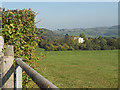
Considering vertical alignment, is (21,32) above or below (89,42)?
above

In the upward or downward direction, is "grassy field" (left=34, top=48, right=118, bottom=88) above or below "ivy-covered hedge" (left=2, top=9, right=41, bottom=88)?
below

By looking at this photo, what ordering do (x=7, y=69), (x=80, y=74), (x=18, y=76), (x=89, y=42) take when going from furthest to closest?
(x=89, y=42) < (x=80, y=74) < (x=7, y=69) < (x=18, y=76)

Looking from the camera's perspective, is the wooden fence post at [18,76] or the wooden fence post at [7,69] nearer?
the wooden fence post at [18,76]

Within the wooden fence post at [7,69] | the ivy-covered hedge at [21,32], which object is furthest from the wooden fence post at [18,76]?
the ivy-covered hedge at [21,32]

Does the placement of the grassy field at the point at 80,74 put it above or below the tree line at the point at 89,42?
below

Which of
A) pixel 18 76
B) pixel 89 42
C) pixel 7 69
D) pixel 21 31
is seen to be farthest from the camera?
pixel 89 42

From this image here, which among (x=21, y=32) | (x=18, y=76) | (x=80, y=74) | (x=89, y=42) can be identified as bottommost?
(x=80, y=74)

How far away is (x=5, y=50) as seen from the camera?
299 cm

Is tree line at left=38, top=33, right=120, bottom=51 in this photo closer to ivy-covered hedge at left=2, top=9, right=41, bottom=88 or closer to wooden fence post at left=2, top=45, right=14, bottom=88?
ivy-covered hedge at left=2, top=9, right=41, bottom=88

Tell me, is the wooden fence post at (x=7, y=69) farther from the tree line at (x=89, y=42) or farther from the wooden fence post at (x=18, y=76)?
the tree line at (x=89, y=42)

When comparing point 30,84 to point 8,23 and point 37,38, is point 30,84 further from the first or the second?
point 8,23

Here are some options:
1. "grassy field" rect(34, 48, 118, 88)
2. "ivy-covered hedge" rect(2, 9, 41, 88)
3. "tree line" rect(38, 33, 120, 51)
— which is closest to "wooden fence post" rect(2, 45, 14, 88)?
"ivy-covered hedge" rect(2, 9, 41, 88)

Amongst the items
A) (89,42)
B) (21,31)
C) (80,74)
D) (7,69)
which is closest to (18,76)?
(7,69)

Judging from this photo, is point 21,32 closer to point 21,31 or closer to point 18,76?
point 21,31
